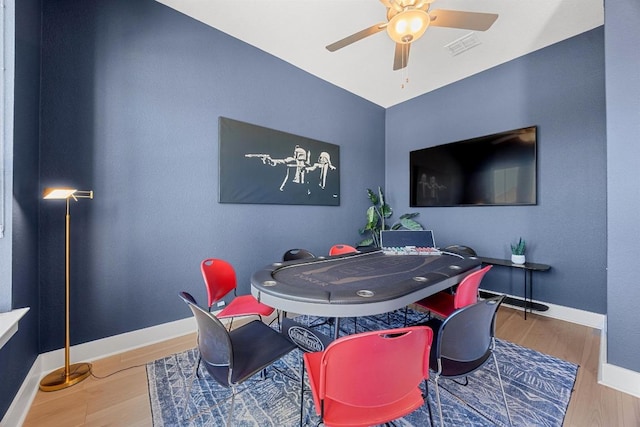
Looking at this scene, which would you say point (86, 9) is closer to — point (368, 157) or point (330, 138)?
point (330, 138)

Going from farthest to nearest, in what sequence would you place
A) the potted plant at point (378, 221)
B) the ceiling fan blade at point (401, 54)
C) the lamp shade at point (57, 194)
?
the potted plant at point (378, 221), the ceiling fan blade at point (401, 54), the lamp shade at point (57, 194)

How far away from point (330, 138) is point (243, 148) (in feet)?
4.87

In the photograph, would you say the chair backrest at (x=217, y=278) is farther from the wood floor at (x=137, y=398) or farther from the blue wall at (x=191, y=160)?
the wood floor at (x=137, y=398)

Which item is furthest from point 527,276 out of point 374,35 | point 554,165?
point 374,35

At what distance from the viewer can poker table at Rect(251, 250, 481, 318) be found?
49.5 inches

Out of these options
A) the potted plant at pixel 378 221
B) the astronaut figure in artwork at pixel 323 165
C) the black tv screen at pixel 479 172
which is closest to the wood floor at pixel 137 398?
the black tv screen at pixel 479 172

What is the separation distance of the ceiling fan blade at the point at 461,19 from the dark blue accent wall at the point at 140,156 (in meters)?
1.96

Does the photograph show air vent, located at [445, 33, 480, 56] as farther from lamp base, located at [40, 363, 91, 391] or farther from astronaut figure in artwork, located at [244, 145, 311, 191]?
lamp base, located at [40, 363, 91, 391]

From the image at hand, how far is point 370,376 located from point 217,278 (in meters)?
1.57

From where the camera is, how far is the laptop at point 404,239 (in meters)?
2.63

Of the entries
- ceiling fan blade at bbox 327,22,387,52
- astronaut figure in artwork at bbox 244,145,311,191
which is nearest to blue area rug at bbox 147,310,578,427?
astronaut figure in artwork at bbox 244,145,311,191

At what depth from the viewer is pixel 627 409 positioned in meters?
1.51

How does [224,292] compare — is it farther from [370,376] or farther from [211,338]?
[370,376]

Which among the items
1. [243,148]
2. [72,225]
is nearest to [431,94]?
[243,148]
